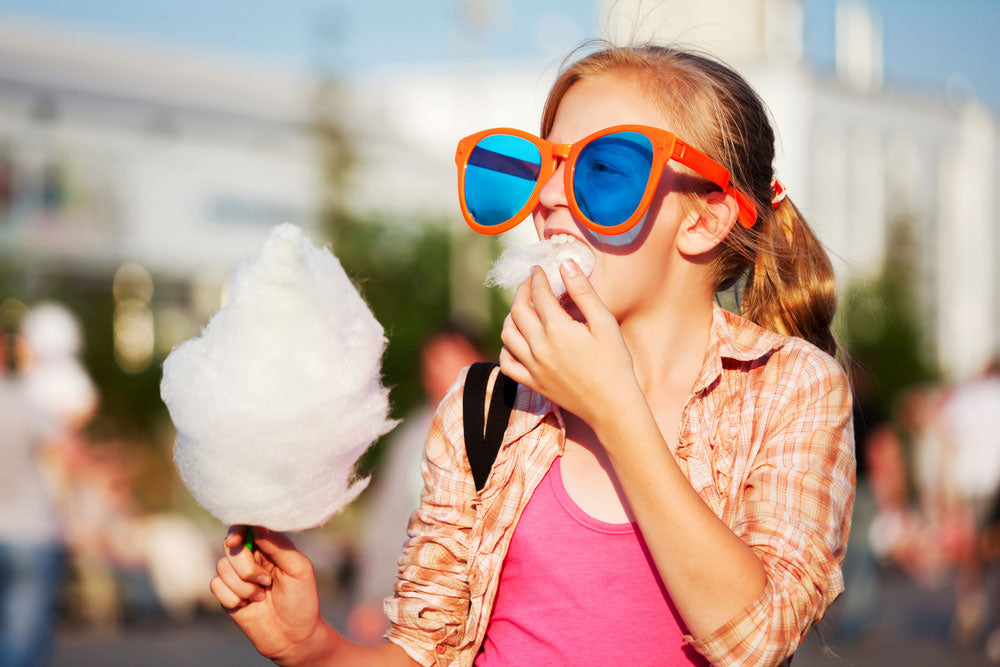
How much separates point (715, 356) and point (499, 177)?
52 centimetres

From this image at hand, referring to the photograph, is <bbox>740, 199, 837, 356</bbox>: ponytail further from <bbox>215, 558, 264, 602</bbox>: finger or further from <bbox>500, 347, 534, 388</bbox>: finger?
<bbox>215, 558, 264, 602</bbox>: finger

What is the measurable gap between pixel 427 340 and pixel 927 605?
879 centimetres

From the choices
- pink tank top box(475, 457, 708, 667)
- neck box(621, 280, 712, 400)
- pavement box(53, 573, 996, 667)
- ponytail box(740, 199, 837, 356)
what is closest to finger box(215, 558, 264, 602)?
pink tank top box(475, 457, 708, 667)

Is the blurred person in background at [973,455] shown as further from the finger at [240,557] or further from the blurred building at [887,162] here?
the blurred building at [887,162]

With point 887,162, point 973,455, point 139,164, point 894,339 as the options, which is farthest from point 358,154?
point 887,162

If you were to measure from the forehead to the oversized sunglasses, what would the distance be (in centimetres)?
6

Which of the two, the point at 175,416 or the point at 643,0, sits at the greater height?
the point at 643,0

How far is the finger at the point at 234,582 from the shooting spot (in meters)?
1.86

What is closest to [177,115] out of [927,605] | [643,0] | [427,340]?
[927,605]

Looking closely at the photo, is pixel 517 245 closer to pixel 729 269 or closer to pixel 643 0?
pixel 729 269

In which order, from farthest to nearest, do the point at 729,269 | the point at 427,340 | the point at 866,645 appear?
the point at 866,645
the point at 427,340
the point at 729,269

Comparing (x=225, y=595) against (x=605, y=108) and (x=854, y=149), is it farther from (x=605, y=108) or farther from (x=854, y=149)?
(x=854, y=149)

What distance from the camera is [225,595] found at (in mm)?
1874

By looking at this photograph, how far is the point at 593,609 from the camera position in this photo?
1856mm
